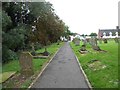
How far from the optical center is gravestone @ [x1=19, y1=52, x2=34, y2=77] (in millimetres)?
15453

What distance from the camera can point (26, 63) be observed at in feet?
51.1

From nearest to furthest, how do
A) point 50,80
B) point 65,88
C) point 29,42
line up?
1. point 65,88
2. point 50,80
3. point 29,42

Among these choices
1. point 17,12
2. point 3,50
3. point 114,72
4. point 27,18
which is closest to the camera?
point 114,72

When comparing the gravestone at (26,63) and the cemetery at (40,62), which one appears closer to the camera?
the cemetery at (40,62)

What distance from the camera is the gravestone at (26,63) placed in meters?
15.5

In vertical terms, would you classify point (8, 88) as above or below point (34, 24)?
below

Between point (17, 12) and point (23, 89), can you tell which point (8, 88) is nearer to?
point (23, 89)

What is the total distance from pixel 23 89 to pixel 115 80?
3.96 m

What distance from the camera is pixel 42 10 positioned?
112 ft

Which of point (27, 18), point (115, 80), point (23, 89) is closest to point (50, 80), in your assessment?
point (23, 89)

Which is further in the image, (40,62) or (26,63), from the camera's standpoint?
(40,62)

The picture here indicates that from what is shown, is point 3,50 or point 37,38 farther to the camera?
Result: point 37,38

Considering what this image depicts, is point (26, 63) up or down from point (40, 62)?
up

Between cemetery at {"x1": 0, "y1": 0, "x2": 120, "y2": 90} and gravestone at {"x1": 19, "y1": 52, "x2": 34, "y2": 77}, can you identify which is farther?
gravestone at {"x1": 19, "y1": 52, "x2": 34, "y2": 77}
